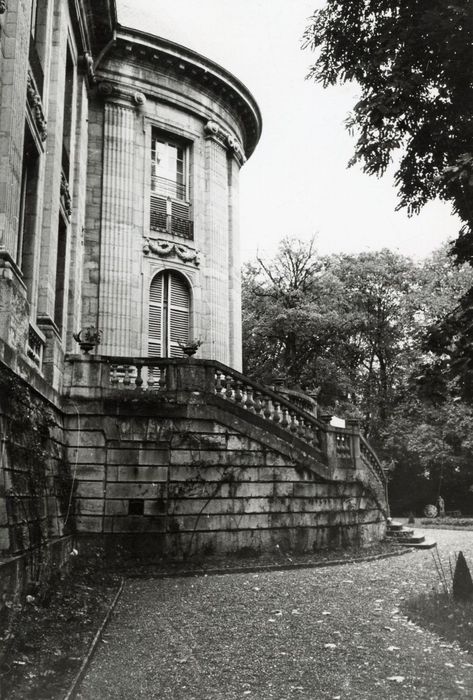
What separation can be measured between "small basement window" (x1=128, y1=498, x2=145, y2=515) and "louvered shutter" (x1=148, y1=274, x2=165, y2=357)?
21.7ft

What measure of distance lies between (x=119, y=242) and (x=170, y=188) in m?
2.83

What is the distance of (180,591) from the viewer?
10.5 meters

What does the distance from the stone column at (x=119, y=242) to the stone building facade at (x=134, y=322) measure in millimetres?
39

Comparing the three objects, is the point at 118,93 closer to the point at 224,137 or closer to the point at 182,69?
the point at 182,69

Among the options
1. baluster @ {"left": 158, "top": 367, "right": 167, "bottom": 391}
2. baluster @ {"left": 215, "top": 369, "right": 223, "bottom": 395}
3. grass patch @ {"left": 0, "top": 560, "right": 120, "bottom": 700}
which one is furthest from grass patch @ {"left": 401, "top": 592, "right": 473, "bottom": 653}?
baluster @ {"left": 158, "top": 367, "right": 167, "bottom": 391}

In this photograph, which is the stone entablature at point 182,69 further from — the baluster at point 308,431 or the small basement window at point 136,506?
the small basement window at point 136,506

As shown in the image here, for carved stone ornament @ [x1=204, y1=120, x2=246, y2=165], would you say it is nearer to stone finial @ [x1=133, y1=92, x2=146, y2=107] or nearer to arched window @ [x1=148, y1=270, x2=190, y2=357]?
stone finial @ [x1=133, y1=92, x2=146, y2=107]

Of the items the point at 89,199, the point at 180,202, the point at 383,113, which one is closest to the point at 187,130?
the point at 180,202

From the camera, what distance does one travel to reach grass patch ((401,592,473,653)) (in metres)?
7.76

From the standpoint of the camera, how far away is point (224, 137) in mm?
21844

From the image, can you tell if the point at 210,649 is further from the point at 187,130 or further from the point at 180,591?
the point at 187,130

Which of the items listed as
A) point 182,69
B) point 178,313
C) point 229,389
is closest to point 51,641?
point 229,389

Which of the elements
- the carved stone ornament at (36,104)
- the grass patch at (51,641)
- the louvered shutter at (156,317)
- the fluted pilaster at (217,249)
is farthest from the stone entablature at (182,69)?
the grass patch at (51,641)

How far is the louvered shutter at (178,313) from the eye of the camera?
19672 millimetres
